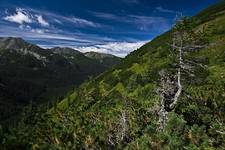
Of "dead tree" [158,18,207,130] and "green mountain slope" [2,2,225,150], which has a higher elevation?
"dead tree" [158,18,207,130]

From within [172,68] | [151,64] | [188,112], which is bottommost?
[151,64]

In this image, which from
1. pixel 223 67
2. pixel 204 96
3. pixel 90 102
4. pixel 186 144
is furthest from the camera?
pixel 90 102

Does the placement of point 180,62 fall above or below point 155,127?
above

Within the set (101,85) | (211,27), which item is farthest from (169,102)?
(101,85)

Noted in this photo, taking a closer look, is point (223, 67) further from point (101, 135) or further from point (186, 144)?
point (186, 144)

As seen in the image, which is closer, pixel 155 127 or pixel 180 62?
pixel 155 127

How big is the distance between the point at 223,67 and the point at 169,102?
74326 mm

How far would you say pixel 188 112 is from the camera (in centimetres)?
2947

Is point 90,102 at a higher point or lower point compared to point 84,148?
lower

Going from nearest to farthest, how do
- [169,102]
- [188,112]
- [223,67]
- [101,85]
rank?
[188,112] → [169,102] → [223,67] → [101,85]

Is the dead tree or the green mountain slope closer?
the green mountain slope

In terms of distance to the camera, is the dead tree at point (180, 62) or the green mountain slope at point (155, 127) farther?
the dead tree at point (180, 62)

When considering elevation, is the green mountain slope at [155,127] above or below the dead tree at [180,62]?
below

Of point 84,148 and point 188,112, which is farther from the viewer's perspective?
point 84,148
